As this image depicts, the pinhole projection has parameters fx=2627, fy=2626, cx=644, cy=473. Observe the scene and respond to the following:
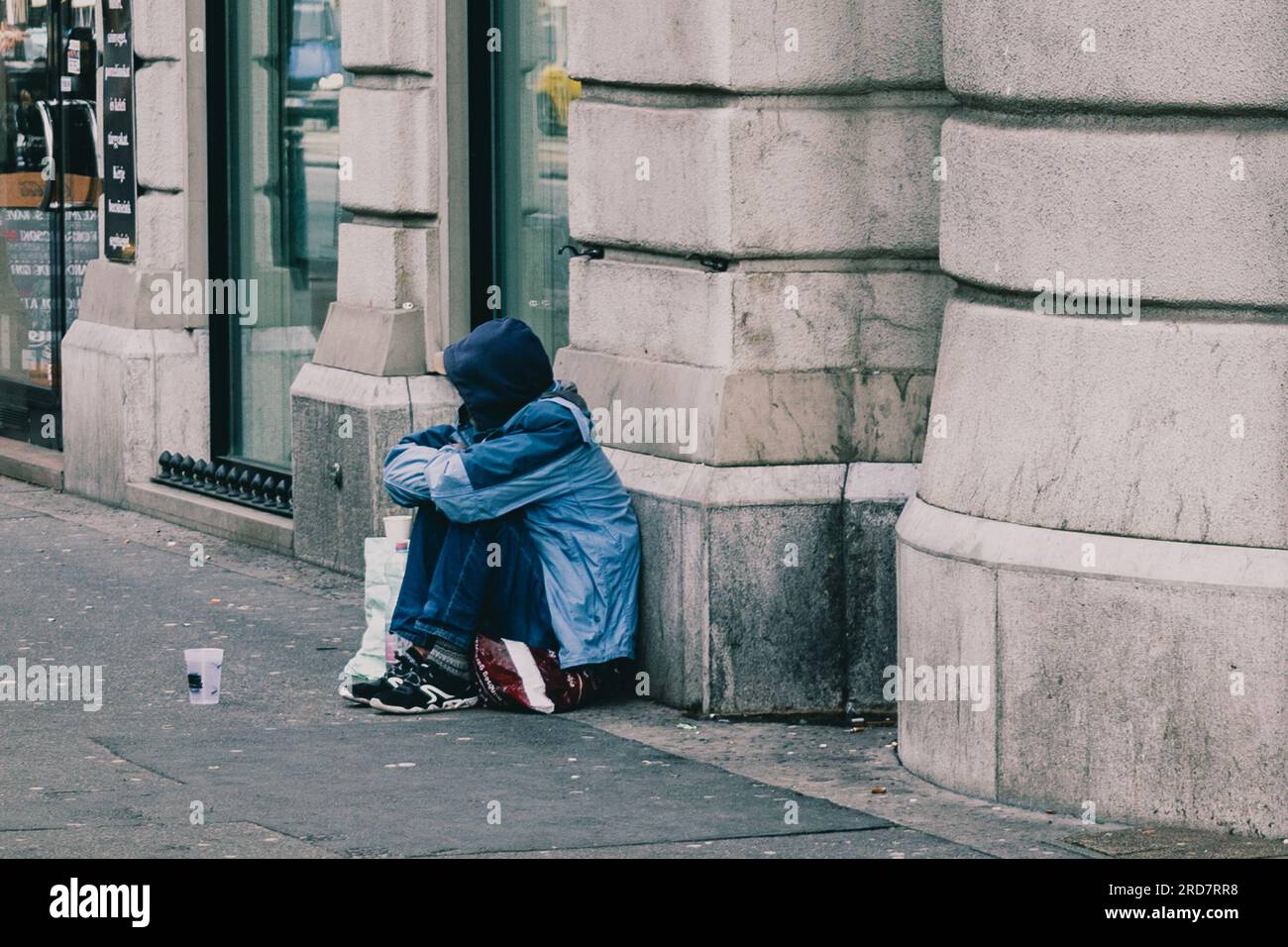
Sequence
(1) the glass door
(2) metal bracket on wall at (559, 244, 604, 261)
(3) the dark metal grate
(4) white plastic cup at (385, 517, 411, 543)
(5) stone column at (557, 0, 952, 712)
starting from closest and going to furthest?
(5) stone column at (557, 0, 952, 712), (4) white plastic cup at (385, 517, 411, 543), (2) metal bracket on wall at (559, 244, 604, 261), (3) the dark metal grate, (1) the glass door

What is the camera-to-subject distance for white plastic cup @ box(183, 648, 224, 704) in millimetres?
7824

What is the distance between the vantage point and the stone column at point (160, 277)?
37.5 feet

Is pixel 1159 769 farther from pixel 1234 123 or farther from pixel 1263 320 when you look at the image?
pixel 1234 123

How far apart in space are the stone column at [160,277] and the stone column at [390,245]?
62.0 inches

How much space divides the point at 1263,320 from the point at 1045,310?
0.55 metres

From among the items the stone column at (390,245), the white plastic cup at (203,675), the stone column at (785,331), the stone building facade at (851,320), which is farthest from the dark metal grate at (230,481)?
the stone column at (785,331)

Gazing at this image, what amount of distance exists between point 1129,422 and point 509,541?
2146 millimetres

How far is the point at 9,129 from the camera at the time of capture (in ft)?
44.1

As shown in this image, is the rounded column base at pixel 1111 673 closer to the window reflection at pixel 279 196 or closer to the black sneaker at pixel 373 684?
the black sneaker at pixel 373 684

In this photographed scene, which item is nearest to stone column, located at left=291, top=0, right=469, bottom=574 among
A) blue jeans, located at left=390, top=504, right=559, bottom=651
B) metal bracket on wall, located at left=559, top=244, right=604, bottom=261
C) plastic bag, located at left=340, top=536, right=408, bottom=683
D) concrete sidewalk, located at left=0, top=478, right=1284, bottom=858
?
concrete sidewalk, located at left=0, top=478, right=1284, bottom=858

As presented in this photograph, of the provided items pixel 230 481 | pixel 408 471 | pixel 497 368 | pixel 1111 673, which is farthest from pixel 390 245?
pixel 1111 673

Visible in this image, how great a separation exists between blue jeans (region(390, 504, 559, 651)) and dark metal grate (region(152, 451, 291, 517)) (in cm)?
306

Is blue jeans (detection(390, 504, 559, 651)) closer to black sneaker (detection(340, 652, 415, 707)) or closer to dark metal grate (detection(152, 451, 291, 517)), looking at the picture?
black sneaker (detection(340, 652, 415, 707))

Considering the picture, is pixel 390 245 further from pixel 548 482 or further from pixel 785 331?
pixel 785 331
